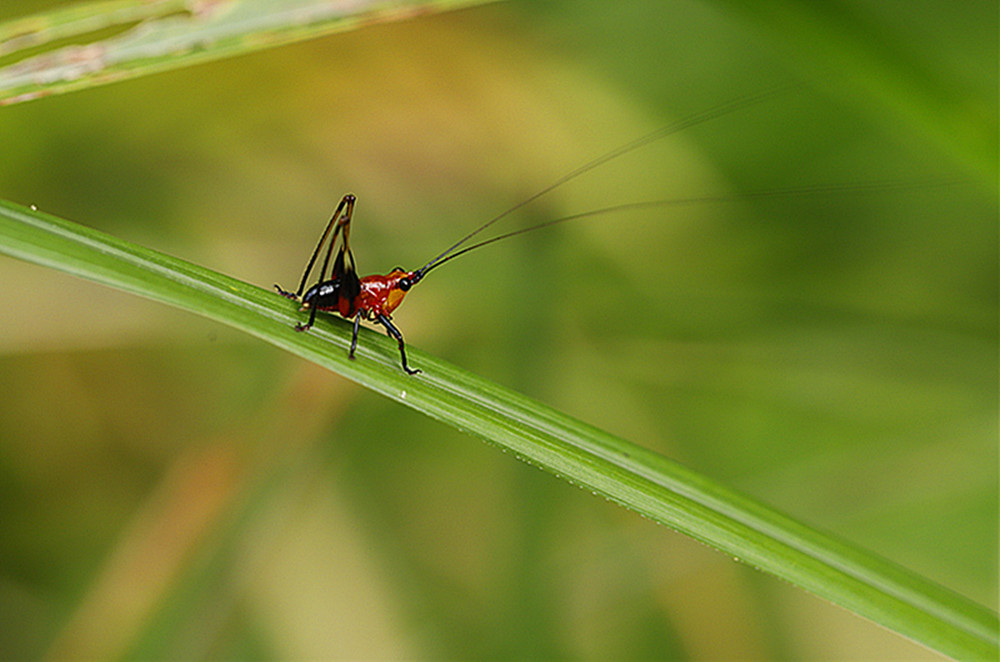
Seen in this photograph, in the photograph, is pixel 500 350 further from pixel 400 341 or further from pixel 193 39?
pixel 193 39

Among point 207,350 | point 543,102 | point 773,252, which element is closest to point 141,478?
point 207,350

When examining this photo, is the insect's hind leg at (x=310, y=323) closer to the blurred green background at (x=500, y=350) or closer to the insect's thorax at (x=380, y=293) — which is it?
the insect's thorax at (x=380, y=293)

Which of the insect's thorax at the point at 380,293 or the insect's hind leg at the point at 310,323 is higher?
the insect's thorax at the point at 380,293

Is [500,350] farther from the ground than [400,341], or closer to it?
farther from the ground

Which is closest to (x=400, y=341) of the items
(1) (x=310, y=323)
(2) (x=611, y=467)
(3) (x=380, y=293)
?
(1) (x=310, y=323)

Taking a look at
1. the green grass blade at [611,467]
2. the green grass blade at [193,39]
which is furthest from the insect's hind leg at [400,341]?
the green grass blade at [193,39]

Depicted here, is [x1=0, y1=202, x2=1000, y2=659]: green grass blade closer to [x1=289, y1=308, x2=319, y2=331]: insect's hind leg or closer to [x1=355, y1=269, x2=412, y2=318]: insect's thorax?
[x1=289, y1=308, x2=319, y2=331]: insect's hind leg


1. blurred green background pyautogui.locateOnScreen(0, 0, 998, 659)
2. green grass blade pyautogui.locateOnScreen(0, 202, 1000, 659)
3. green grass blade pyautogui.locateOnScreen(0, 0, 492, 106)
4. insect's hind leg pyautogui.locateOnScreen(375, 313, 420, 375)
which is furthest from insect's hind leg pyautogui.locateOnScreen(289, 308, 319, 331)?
blurred green background pyautogui.locateOnScreen(0, 0, 998, 659)
